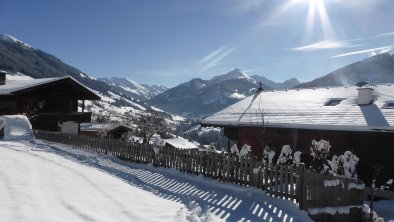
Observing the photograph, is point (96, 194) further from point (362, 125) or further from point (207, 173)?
point (362, 125)

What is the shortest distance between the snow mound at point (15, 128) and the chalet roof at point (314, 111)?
39.1ft

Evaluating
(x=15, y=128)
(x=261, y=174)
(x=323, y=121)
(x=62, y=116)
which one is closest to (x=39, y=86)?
(x=62, y=116)

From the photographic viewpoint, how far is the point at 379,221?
1076 centimetres

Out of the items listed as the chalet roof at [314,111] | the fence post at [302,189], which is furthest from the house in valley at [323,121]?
the fence post at [302,189]

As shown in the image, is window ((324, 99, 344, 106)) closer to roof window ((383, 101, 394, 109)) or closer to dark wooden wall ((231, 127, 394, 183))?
roof window ((383, 101, 394, 109))

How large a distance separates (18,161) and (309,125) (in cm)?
1295

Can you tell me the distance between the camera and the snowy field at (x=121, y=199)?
6.82m

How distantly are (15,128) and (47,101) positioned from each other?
13.4 m

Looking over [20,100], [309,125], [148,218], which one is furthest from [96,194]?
[20,100]

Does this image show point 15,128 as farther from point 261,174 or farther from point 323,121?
point 323,121

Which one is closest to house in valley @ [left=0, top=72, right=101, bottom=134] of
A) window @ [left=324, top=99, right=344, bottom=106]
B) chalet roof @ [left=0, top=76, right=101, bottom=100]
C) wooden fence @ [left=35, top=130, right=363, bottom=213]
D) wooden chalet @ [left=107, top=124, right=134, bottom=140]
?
chalet roof @ [left=0, top=76, right=101, bottom=100]

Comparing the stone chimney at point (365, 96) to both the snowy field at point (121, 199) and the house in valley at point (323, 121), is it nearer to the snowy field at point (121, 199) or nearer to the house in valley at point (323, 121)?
the house in valley at point (323, 121)

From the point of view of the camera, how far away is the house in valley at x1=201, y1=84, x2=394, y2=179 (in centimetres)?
1661

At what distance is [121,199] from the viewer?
8.57 m
